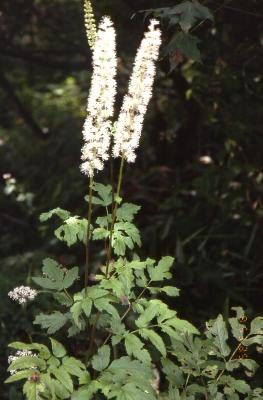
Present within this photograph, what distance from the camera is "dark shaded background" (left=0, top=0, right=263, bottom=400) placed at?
164 inches

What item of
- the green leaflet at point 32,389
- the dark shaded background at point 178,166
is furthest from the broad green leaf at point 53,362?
the dark shaded background at point 178,166

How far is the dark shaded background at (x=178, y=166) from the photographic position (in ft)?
13.7

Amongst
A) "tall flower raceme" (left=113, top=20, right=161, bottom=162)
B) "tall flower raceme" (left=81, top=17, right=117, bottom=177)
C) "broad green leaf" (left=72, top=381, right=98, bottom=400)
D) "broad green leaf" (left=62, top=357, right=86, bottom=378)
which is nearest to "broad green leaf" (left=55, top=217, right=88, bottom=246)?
"tall flower raceme" (left=81, top=17, right=117, bottom=177)

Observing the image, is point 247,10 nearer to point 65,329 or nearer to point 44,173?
point 65,329

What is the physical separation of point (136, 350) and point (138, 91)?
3.67 ft

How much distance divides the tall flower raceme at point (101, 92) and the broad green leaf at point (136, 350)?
0.77 m

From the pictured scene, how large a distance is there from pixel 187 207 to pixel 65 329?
198 centimetres

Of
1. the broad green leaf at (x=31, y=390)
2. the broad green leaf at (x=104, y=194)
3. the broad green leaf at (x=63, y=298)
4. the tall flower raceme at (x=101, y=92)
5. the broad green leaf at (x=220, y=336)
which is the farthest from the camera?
the broad green leaf at (x=104, y=194)

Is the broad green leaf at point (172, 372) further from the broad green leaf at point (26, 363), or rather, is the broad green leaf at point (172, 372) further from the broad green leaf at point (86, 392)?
the broad green leaf at point (26, 363)

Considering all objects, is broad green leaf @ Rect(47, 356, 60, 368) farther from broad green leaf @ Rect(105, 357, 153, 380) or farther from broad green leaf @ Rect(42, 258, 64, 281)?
broad green leaf @ Rect(42, 258, 64, 281)

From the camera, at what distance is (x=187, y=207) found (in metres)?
5.18

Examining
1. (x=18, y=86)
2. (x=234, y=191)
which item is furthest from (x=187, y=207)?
(x=18, y=86)

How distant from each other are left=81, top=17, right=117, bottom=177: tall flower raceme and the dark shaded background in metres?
1.46

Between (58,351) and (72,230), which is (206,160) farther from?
(58,351)
